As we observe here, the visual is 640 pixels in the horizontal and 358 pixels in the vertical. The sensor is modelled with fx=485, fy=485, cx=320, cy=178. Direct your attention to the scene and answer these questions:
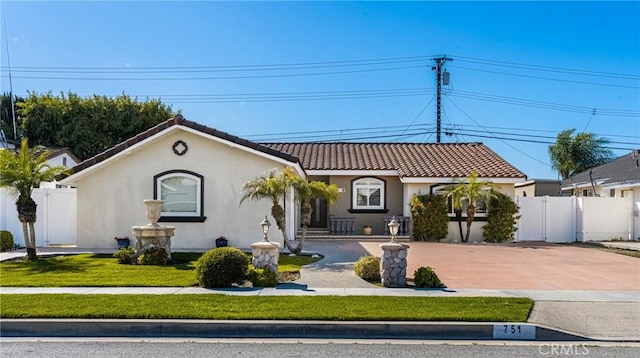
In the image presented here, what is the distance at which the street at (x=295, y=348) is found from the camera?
6.10 m

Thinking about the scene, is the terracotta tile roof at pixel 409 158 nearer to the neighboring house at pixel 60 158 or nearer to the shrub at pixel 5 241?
the neighboring house at pixel 60 158

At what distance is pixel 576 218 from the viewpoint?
21656 millimetres

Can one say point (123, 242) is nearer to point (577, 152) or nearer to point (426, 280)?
point (426, 280)

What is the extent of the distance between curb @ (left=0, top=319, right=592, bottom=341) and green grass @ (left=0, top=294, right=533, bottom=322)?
205 millimetres

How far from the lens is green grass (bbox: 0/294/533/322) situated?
7293mm

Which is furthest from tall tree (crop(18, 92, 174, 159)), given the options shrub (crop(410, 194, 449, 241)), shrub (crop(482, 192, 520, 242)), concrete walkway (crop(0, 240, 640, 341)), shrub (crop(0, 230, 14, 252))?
concrete walkway (crop(0, 240, 640, 341))

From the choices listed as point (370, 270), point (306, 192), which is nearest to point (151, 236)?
point (306, 192)

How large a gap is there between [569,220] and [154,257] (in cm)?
1786

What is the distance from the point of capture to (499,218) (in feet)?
68.0

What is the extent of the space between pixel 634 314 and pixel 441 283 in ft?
11.3

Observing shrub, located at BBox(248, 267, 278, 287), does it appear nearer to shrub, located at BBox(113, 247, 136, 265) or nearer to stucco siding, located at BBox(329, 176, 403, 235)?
shrub, located at BBox(113, 247, 136, 265)

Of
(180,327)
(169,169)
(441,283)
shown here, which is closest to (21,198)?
(169,169)

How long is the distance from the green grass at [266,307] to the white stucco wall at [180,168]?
7.50m

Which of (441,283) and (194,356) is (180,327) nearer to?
(194,356)
